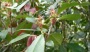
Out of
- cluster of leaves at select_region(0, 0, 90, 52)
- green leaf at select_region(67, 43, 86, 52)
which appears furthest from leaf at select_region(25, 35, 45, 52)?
green leaf at select_region(67, 43, 86, 52)

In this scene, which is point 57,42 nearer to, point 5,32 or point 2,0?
point 5,32

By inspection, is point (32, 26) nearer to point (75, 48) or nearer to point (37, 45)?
point (37, 45)

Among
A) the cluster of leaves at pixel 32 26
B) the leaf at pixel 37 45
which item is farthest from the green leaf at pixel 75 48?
the leaf at pixel 37 45

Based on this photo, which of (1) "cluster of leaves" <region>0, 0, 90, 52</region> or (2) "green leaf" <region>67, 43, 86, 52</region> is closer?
(1) "cluster of leaves" <region>0, 0, 90, 52</region>

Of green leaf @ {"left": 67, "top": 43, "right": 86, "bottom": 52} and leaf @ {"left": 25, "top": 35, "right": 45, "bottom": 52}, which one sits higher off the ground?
leaf @ {"left": 25, "top": 35, "right": 45, "bottom": 52}

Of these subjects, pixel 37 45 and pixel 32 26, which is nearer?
pixel 37 45

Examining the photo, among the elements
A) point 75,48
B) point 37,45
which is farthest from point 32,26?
point 75,48

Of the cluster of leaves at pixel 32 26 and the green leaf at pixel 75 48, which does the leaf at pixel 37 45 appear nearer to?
the cluster of leaves at pixel 32 26

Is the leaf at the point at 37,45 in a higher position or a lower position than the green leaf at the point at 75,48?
higher

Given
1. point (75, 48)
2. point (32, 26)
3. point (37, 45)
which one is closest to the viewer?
point (37, 45)

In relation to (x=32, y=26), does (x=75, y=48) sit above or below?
below

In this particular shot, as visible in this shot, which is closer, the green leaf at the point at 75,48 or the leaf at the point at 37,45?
the leaf at the point at 37,45

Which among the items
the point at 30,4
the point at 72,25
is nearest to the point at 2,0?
the point at 30,4

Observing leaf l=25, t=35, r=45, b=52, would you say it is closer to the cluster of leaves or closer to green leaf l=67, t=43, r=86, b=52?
the cluster of leaves
